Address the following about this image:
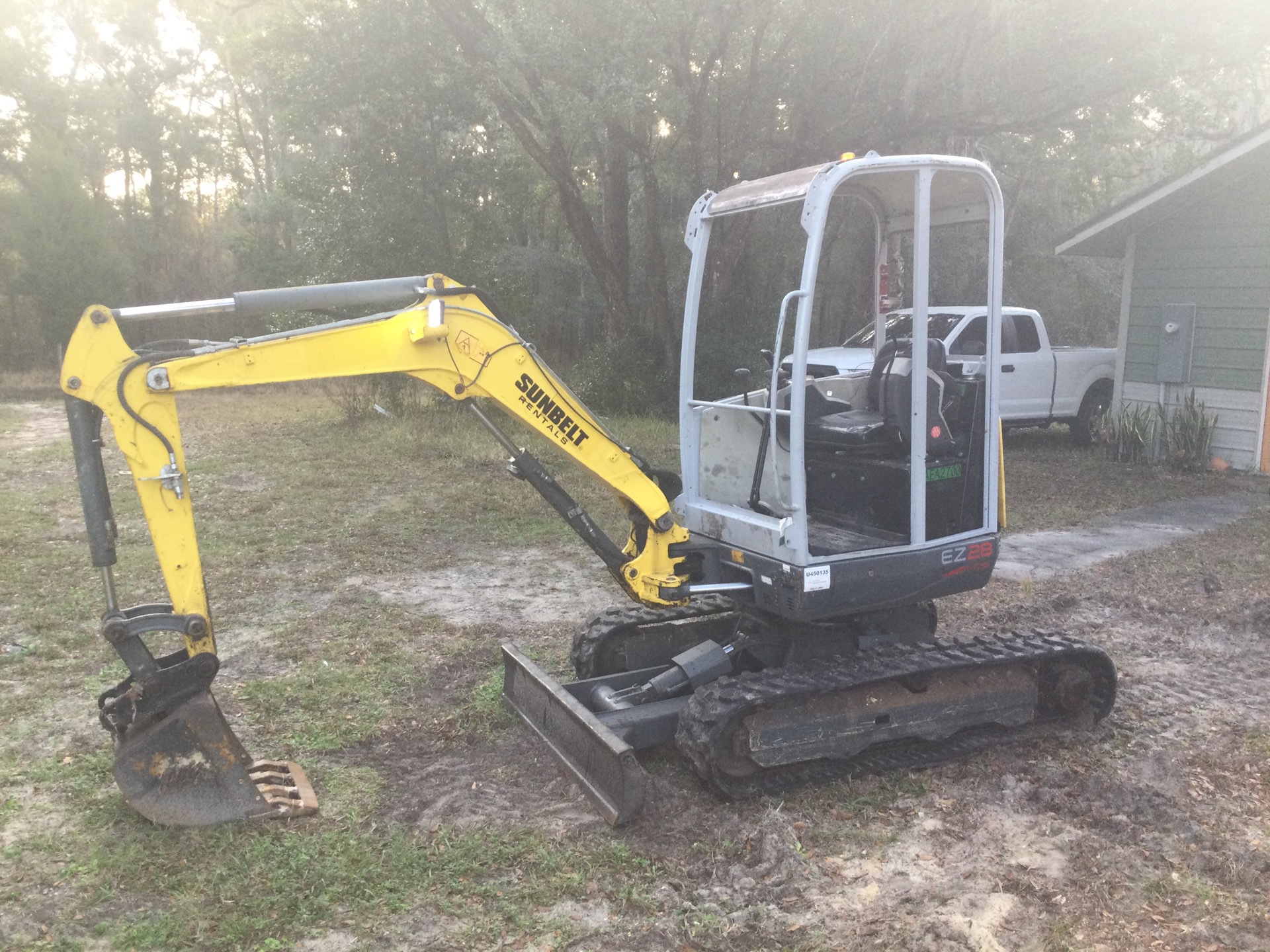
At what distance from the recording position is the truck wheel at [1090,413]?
15.6 metres

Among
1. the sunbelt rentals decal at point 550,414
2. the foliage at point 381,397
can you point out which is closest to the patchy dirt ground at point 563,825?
the sunbelt rentals decal at point 550,414

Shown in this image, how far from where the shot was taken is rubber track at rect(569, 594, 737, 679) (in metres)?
5.54

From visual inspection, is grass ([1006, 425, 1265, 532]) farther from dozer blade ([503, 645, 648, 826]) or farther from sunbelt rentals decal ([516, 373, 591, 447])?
sunbelt rentals decal ([516, 373, 591, 447])

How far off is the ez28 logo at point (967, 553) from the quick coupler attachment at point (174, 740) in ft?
10.2

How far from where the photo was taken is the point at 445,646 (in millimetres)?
6555

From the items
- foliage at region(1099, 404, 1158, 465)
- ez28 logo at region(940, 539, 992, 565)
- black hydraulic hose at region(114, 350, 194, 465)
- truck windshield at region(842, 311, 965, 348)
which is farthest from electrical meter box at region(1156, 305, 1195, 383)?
black hydraulic hose at region(114, 350, 194, 465)

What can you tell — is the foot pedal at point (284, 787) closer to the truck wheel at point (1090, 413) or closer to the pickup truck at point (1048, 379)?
the pickup truck at point (1048, 379)

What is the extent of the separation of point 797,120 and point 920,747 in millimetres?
11157

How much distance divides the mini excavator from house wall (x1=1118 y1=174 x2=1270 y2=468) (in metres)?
9.02

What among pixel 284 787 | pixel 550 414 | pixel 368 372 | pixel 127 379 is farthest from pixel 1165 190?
pixel 127 379

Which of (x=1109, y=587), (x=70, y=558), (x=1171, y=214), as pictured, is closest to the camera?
(x=1109, y=587)

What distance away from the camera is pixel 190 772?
4.21 m

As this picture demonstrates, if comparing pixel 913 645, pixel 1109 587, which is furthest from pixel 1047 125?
pixel 913 645

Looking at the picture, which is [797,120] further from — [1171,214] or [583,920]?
[583,920]
